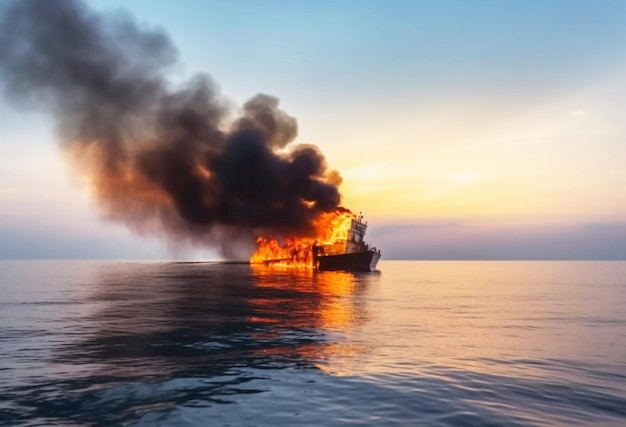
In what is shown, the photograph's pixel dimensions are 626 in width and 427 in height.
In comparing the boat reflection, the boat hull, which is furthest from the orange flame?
the boat reflection

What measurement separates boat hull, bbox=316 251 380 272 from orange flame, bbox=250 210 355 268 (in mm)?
4180

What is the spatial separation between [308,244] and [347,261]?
25740mm

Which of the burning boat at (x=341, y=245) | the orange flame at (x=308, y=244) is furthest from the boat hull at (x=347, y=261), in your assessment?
the orange flame at (x=308, y=244)

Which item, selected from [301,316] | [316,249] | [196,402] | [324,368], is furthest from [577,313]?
[316,249]

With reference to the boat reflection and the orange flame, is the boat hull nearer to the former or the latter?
the orange flame

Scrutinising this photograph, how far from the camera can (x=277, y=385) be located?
1748 centimetres

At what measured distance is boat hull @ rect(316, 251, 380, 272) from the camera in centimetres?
12538

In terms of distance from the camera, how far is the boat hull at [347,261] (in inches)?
4936

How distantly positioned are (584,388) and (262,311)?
94.0 ft

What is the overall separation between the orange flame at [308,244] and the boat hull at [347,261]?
13.7ft

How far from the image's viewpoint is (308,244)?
151 m

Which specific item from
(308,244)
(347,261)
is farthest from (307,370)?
(308,244)

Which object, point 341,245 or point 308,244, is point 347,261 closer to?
point 341,245

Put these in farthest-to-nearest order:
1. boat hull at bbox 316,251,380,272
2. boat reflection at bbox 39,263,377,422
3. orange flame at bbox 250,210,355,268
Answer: orange flame at bbox 250,210,355,268 < boat hull at bbox 316,251,380,272 < boat reflection at bbox 39,263,377,422
